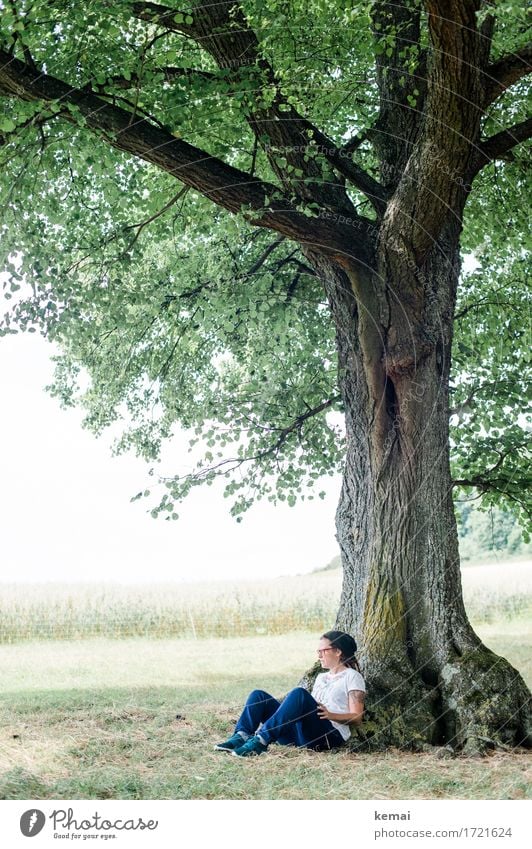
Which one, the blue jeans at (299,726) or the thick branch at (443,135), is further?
the blue jeans at (299,726)

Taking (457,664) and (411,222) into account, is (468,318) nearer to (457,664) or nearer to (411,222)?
(411,222)

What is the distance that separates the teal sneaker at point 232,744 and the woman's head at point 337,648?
67 centimetres

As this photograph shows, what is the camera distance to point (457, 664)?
548 cm

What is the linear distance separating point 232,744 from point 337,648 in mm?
854

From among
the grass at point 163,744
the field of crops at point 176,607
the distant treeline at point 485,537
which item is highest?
the distant treeline at point 485,537

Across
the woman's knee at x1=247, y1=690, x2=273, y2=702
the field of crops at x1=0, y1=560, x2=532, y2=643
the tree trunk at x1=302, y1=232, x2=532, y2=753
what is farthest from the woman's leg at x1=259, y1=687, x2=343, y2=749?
the field of crops at x1=0, y1=560, x2=532, y2=643

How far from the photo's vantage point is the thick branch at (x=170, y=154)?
5.35 meters

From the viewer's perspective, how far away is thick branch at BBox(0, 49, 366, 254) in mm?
5352

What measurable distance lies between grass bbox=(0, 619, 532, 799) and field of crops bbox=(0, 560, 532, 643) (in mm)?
238

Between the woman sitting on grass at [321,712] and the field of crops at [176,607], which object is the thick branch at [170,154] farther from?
the field of crops at [176,607]

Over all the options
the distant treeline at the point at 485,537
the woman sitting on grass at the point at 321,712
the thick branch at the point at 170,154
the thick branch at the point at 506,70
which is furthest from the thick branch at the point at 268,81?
the distant treeline at the point at 485,537

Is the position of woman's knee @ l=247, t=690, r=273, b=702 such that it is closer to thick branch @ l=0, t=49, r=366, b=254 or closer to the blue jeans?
the blue jeans

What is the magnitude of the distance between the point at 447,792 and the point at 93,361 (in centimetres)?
624

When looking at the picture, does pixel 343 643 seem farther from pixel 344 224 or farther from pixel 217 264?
pixel 217 264
